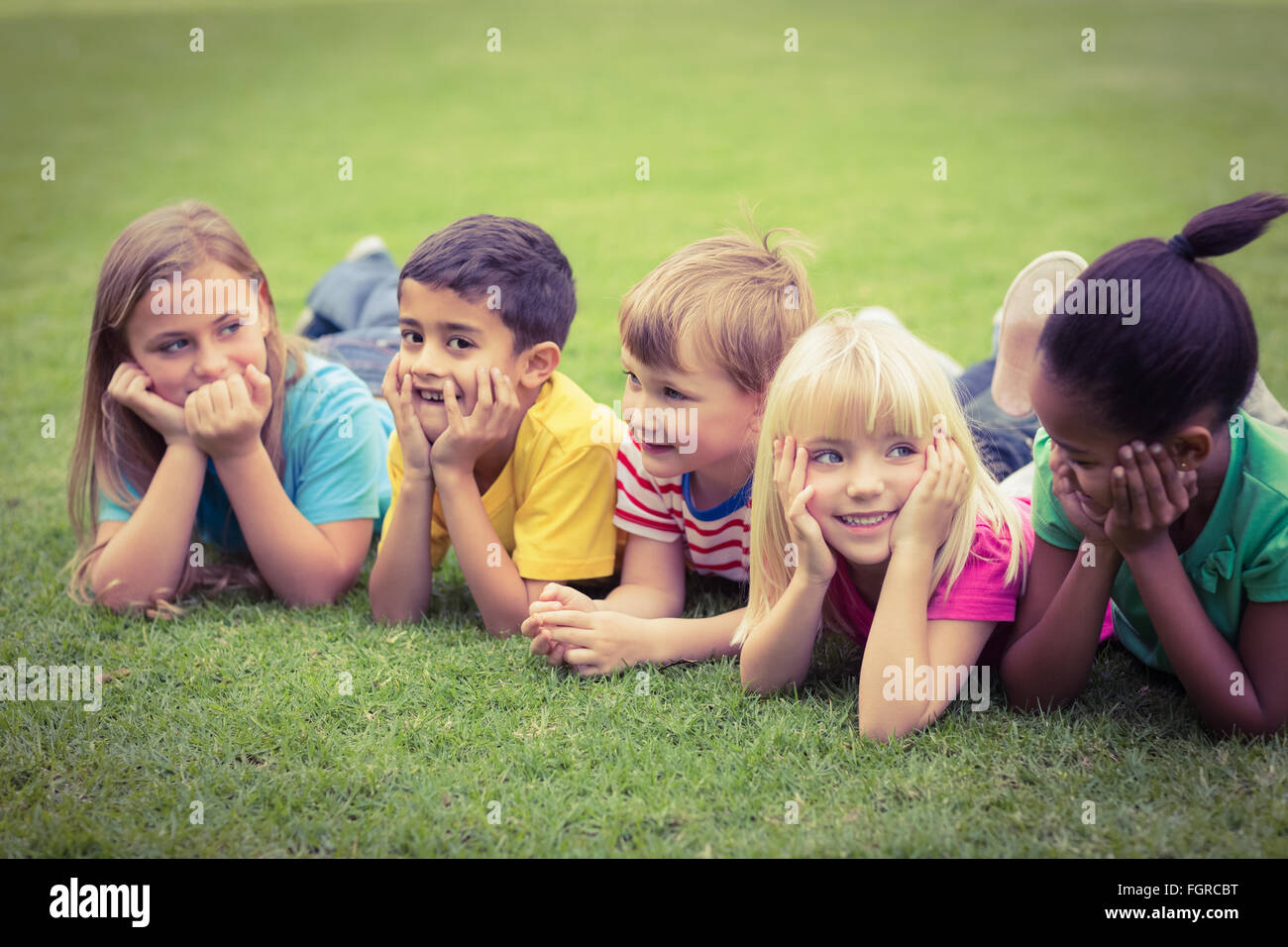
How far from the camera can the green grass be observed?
2666 mm

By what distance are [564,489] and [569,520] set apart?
97 mm

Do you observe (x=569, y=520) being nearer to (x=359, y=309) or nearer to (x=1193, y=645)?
(x=1193, y=645)

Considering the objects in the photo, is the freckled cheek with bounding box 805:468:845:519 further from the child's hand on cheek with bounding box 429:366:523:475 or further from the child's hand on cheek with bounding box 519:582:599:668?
the child's hand on cheek with bounding box 429:366:523:475

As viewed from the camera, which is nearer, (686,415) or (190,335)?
(686,415)

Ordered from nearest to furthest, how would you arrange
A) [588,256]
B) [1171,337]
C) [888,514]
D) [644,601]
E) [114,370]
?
[1171,337] → [888,514] → [644,601] → [114,370] → [588,256]

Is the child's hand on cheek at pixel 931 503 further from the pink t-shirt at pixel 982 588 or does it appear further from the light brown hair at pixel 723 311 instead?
the light brown hair at pixel 723 311

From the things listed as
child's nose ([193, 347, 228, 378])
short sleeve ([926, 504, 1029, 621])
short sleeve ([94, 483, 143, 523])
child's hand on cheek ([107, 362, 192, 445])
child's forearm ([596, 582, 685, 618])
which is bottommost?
child's forearm ([596, 582, 685, 618])

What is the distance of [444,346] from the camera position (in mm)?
3416

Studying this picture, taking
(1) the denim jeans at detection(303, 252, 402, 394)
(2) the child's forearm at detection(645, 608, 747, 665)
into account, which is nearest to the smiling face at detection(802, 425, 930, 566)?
(2) the child's forearm at detection(645, 608, 747, 665)

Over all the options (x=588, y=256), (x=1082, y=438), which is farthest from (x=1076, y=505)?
(x=588, y=256)

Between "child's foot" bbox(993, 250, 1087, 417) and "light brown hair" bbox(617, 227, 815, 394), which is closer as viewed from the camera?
"light brown hair" bbox(617, 227, 815, 394)

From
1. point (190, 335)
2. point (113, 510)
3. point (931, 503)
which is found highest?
point (190, 335)

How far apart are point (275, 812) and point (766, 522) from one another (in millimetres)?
1419

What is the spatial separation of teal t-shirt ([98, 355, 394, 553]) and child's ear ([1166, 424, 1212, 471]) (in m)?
2.59
